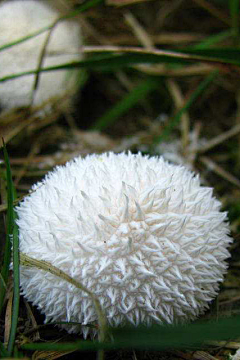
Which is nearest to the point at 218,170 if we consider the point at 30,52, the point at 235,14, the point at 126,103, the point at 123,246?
the point at 126,103

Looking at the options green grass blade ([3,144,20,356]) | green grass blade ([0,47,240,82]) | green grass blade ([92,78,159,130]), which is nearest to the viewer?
green grass blade ([3,144,20,356])

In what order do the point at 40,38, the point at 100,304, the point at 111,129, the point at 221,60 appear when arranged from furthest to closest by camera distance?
the point at 111,129
the point at 40,38
the point at 221,60
the point at 100,304

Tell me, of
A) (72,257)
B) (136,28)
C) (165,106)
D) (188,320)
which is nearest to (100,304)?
(72,257)

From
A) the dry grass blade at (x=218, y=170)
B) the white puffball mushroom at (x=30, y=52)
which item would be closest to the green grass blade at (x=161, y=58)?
the white puffball mushroom at (x=30, y=52)

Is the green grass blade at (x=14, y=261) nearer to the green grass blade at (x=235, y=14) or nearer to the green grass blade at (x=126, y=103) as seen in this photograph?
the green grass blade at (x=126, y=103)

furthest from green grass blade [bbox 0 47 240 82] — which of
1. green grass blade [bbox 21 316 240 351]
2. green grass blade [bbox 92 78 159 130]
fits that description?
green grass blade [bbox 21 316 240 351]

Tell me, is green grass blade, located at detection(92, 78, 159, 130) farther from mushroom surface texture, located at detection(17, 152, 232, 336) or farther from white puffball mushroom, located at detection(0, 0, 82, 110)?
mushroom surface texture, located at detection(17, 152, 232, 336)

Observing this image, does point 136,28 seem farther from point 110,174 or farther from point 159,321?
point 159,321
